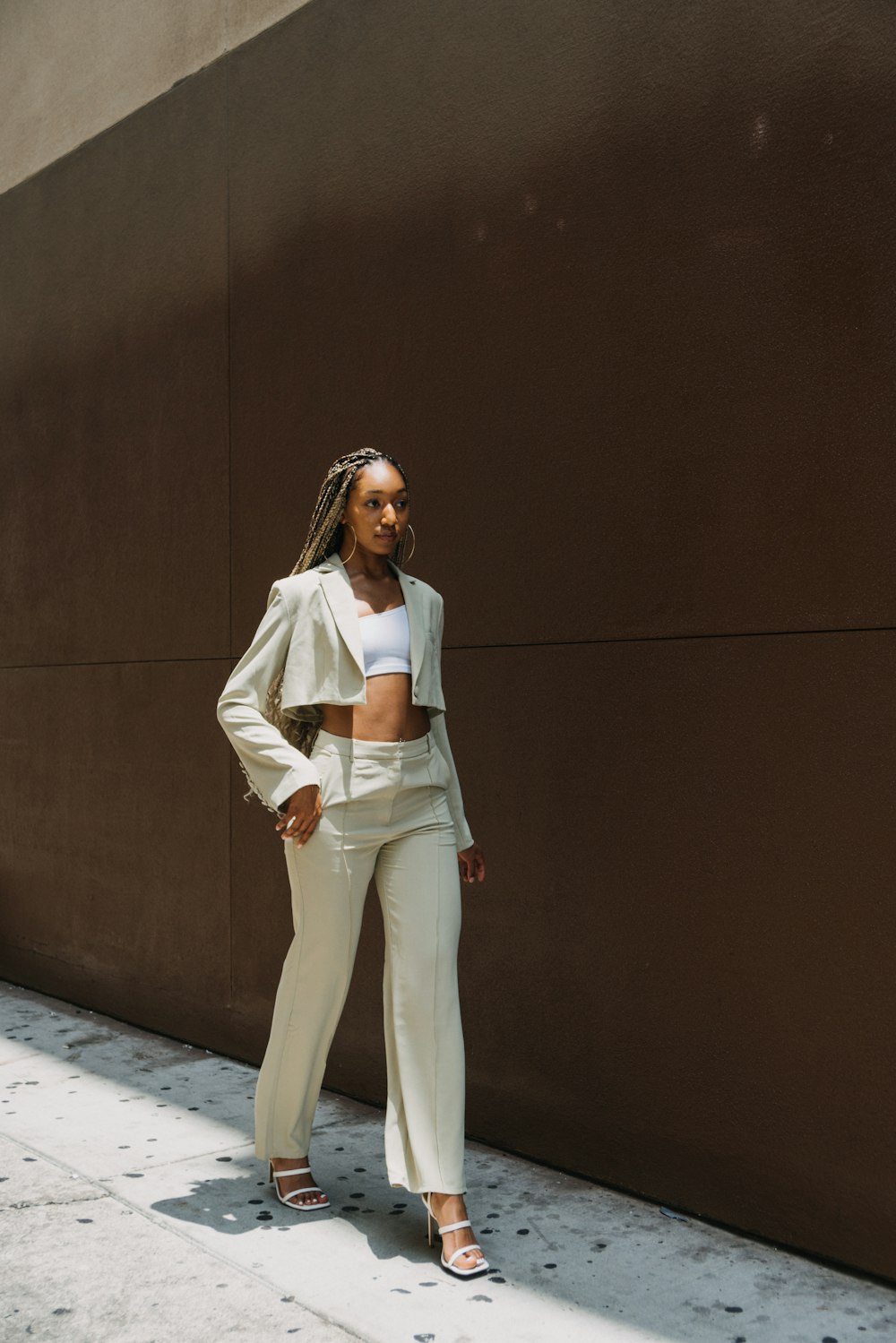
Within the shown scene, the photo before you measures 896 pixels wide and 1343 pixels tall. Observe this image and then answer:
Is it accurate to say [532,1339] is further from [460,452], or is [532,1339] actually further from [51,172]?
[51,172]

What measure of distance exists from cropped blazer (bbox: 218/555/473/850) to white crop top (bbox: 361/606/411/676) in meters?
0.03

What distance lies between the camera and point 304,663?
385cm

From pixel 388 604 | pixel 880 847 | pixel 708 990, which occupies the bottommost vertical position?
pixel 708 990

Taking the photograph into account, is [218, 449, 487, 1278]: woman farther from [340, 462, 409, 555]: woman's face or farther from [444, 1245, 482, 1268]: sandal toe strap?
[444, 1245, 482, 1268]: sandal toe strap

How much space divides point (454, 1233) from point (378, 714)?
1.38 meters

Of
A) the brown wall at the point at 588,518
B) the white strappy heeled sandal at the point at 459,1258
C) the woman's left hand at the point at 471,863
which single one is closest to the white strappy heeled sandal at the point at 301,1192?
the white strappy heeled sandal at the point at 459,1258

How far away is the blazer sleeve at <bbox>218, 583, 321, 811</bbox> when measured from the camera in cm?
368

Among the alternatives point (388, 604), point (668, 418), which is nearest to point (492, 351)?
point (668, 418)

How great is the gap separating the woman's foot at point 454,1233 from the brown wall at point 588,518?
2.33 feet

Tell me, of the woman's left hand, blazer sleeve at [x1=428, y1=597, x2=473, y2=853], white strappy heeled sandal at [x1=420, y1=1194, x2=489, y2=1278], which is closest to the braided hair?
blazer sleeve at [x1=428, y1=597, x2=473, y2=853]

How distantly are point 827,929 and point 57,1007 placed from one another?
458 cm

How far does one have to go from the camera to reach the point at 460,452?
4699mm

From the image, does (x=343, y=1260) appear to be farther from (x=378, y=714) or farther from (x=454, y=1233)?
(x=378, y=714)

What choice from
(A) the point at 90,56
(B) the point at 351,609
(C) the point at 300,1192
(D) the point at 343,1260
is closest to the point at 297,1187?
(C) the point at 300,1192
